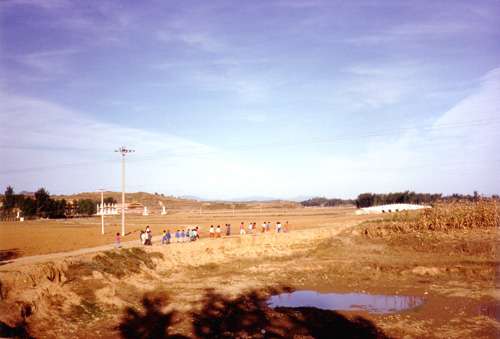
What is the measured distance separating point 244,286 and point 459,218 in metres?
26.1

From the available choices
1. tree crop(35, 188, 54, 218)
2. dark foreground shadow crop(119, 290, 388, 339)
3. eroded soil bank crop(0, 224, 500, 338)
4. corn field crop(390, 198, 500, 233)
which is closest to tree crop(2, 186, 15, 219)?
tree crop(35, 188, 54, 218)

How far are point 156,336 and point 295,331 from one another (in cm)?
610

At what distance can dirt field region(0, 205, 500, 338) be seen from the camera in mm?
15336

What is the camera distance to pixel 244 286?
22.6m

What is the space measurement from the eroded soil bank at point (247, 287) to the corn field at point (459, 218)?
2004mm

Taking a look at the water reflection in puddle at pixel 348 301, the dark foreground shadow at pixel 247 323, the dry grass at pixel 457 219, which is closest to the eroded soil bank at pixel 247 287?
the dark foreground shadow at pixel 247 323

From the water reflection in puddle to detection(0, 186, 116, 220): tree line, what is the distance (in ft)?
290

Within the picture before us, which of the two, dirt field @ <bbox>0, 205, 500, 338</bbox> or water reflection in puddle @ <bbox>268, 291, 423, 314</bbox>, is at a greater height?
dirt field @ <bbox>0, 205, 500, 338</bbox>

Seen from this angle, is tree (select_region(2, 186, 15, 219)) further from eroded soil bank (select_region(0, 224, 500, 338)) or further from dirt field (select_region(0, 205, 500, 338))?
eroded soil bank (select_region(0, 224, 500, 338))

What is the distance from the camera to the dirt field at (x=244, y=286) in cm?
1534

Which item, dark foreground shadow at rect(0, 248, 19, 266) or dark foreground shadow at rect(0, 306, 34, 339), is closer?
dark foreground shadow at rect(0, 306, 34, 339)

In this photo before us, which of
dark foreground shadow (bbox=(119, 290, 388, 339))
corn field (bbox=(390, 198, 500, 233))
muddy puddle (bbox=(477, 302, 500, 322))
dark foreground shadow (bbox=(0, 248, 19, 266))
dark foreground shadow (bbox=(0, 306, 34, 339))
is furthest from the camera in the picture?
corn field (bbox=(390, 198, 500, 233))

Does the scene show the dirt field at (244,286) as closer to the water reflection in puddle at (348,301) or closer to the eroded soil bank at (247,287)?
the eroded soil bank at (247,287)

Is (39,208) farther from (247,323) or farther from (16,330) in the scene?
(247,323)
